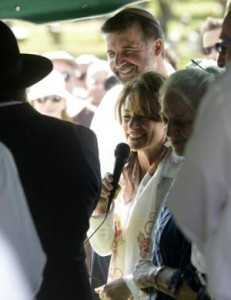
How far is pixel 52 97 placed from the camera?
6035 mm

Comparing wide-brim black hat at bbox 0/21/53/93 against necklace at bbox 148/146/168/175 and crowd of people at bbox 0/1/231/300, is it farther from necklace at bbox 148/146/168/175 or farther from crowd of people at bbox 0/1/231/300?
necklace at bbox 148/146/168/175

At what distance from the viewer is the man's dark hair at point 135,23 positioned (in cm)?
387

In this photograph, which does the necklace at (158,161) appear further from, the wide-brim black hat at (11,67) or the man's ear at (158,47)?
the man's ear at (158,47)

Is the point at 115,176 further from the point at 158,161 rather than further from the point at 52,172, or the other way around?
the point at 52,172

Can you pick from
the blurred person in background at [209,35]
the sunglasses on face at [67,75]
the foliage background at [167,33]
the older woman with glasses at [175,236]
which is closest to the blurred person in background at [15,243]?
the older woman with glasses at [175,236]

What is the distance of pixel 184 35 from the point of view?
13062 millimetres

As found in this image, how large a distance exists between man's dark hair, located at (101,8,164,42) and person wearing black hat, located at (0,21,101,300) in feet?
3.55

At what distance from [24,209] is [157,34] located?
70.8 inches

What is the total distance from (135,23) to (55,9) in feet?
1.23

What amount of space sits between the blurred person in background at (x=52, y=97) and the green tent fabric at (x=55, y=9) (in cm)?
220

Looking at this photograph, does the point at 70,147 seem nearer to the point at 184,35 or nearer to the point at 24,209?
the point at 24,209

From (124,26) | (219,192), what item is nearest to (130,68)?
(124,26)

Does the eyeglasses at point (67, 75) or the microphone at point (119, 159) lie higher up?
the microphone at point (119, 159)

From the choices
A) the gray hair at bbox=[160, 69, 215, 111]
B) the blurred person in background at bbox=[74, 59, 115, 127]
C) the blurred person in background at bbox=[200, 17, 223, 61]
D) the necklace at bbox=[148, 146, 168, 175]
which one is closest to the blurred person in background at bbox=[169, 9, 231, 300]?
the gray hair at bbox=[160, 69, 215, 111]
